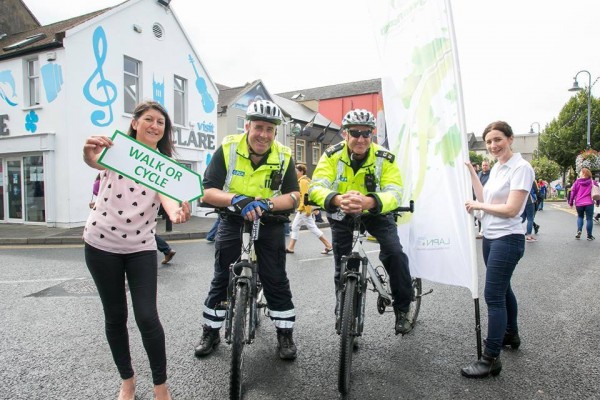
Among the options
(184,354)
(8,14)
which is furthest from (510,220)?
(8,14)

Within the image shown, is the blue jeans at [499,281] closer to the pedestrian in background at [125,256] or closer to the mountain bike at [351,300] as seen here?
the mountain bike at [351,300]

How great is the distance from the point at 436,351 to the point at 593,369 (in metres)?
1.19

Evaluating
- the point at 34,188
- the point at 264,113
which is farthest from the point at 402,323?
the point at 34,188

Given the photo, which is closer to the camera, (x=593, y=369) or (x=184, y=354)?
(x=593, y=369)

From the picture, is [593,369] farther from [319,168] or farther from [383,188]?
[319,168]

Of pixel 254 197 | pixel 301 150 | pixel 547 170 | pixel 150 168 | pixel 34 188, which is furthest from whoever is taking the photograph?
pixel 547 170

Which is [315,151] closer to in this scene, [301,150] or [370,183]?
[301,150]

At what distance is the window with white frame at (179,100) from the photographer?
18.2 metres

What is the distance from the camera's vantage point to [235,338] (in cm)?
284

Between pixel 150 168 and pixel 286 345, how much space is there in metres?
1.91

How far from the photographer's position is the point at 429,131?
12.4 ft

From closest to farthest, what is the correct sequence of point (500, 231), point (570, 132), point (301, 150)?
point (500, 231) < point (301, 150) < point (570, 132)

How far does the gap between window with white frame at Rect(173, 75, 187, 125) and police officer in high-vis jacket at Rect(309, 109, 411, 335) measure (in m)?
15.7

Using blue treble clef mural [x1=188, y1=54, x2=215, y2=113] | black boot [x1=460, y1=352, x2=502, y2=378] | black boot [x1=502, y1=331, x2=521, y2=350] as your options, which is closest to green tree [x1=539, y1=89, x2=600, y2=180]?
blue treble clef mural [x1=188, y1=54, x2=215, y2=113]
